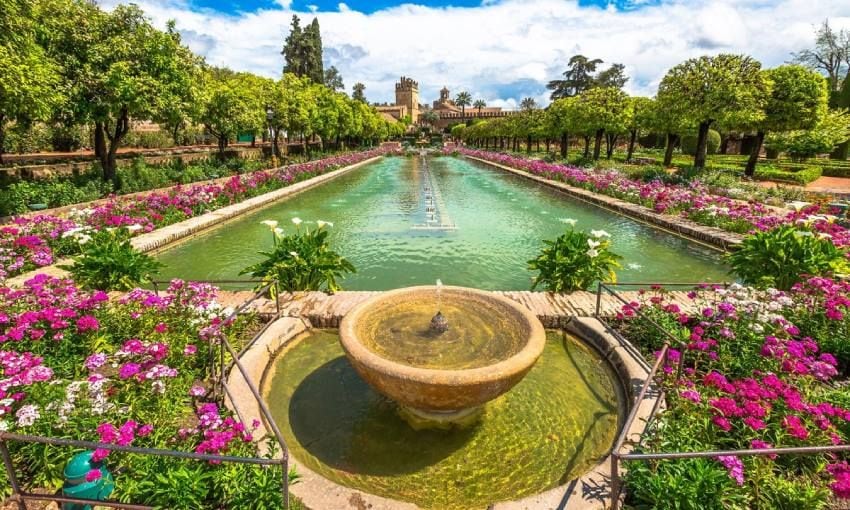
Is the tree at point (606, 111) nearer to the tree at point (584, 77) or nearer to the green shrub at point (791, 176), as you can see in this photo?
the green shrub at point (791, 176)

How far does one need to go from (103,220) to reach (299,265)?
20.1 ft

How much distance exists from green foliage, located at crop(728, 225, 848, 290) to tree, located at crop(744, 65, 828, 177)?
49.9ft

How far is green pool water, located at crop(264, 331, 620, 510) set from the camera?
10.5 feet

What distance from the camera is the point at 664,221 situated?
37.9 ft

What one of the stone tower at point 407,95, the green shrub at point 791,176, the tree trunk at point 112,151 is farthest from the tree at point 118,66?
the stone tower at point 407,95

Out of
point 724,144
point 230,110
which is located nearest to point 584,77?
point 724,144

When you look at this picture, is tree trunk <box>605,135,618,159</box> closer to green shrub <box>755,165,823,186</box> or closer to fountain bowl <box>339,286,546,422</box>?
green shrub <box>755,165,823,186</box>

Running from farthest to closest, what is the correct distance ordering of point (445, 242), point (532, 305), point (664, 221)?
point (664, 221), point (445, 242), point (532, 305)

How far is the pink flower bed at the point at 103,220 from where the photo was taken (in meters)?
7.11

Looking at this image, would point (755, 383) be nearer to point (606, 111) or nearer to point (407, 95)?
point (606, 111)

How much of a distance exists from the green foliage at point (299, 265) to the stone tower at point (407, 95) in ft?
411

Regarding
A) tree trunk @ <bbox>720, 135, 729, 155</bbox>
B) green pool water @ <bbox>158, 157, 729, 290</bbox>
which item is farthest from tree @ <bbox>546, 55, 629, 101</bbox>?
green pool water @ <bbox>158, 157, 729, 290</bbox>

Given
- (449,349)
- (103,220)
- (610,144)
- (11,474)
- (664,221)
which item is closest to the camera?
(11,474)

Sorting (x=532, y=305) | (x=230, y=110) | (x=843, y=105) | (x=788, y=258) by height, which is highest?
(x=843, y=105)
